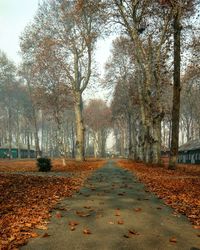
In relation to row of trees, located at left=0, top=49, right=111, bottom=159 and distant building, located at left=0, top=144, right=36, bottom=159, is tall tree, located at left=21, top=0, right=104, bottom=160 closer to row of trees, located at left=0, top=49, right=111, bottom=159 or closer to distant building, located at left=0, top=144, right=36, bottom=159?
row of trees, located at left=0, top=49, right=111, bottom=159

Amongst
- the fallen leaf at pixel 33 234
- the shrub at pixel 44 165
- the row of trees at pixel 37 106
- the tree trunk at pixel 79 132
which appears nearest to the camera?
the fallen leaf at pixel 33 234

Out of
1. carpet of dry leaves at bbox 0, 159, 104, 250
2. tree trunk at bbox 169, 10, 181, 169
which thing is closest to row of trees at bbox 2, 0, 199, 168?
tree trunk at bbox 169, 10, 181, 169

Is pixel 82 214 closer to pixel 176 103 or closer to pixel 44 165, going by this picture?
pixel 44 165

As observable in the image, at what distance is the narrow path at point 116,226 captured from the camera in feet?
22.1

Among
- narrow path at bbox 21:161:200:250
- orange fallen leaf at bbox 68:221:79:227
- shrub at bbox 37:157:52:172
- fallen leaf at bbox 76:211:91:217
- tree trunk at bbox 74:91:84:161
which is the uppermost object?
tree trunk at bbox 74:91:84:161

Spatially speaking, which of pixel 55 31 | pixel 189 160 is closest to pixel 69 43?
pixel 55 31

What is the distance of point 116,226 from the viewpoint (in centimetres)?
810

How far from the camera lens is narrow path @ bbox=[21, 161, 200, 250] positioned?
265 inches

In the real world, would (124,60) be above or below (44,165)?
above

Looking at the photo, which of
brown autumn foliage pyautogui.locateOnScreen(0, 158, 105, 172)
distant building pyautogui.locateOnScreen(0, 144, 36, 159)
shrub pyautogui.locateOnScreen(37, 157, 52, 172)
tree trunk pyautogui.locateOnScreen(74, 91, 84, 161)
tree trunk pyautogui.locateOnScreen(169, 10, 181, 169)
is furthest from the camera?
distant building pyautogui.locateOnScreen(0, 144, 36, 159)

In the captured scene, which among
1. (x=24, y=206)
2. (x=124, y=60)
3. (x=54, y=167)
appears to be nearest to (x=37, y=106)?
(x=124, y=60)

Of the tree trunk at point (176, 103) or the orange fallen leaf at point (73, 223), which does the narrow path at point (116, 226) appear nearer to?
the orange fallen leaf at point (73, 223)

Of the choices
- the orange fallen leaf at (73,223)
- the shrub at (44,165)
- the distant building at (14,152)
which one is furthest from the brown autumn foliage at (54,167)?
the distant building at (14,152)

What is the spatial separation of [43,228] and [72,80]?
39.7 meters
